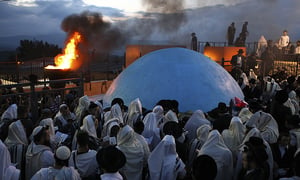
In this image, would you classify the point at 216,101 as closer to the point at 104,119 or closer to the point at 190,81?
the point at 190,81

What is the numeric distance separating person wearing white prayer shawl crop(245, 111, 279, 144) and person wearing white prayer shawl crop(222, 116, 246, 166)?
47 cm

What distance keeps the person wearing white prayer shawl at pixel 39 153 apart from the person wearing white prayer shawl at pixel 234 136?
→ 2693 millimetres

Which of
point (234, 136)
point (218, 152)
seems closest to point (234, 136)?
point (234, 136)

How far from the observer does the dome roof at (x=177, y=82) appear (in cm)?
900

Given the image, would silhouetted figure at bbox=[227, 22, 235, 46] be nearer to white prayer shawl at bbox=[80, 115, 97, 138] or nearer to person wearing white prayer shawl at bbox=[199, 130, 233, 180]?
white prayer shawl at bbox=[80, 115, 97, 138]

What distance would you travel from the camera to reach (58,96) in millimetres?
8336

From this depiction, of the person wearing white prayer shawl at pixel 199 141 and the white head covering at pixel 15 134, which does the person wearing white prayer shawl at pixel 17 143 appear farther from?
the person wearing white prayer shawl at pixel 199 141

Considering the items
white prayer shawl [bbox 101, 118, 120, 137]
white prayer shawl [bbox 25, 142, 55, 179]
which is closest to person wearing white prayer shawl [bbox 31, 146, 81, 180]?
white prayer shawl [bbox 25, 142, 55, 179]

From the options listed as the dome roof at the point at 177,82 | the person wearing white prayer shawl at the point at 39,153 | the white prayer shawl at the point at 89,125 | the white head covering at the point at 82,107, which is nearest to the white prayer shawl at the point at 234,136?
the white prayer shawl at the point at 89,125

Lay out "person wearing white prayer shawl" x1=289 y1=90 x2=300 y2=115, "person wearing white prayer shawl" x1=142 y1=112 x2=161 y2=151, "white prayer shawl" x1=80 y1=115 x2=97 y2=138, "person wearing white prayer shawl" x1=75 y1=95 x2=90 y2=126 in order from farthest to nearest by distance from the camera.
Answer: "person wearing white prayer shawl" x1=289 y1=90 x2=300 y2=115 < "person wearing white prayer shawl" x1=75 y1=95 x2=90 y2=126 < "person wearing white prayer shawl" x1=142 y1=112 x2=161 y2=151 < "white prayer shawl" x1=80 y1=115 x2=97 y2=138

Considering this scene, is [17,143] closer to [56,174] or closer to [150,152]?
[56,174]

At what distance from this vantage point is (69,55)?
20719mm

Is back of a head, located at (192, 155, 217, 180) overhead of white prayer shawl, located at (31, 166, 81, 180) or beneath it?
overhead

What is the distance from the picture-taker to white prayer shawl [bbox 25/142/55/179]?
13.3ft
